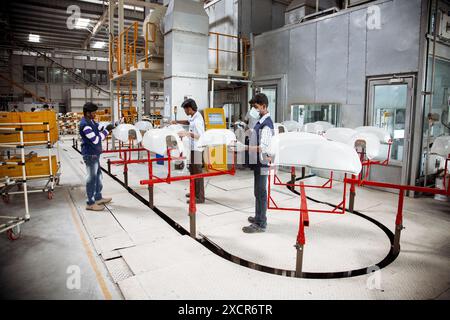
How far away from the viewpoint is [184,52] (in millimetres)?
8281

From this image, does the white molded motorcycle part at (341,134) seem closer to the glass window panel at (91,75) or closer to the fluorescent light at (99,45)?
the fluorescent light at (99,45)

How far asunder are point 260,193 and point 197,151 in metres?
1.92

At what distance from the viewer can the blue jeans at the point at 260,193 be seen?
14.7 ft

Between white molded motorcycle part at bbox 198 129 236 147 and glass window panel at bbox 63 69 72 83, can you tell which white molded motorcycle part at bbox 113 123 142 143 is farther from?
glass window panel at bbox 63 69 72 83

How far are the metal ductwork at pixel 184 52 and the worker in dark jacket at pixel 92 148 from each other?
9.56 feet

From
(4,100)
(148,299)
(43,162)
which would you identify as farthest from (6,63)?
(148,299)

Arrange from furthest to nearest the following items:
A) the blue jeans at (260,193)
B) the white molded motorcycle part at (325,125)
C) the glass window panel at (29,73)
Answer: the glass window panel at (29,73)
the white molded motorcycle part at (325,125)
the blue jeans at (260,193)

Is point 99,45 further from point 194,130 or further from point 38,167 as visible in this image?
point 194,130

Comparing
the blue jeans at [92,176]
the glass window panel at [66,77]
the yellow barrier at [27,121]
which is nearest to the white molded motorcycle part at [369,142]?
the blue jeans at [92,176]

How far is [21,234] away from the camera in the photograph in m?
4.56

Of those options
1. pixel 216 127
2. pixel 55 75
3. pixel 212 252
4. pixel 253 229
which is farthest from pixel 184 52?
pixel 55 75
